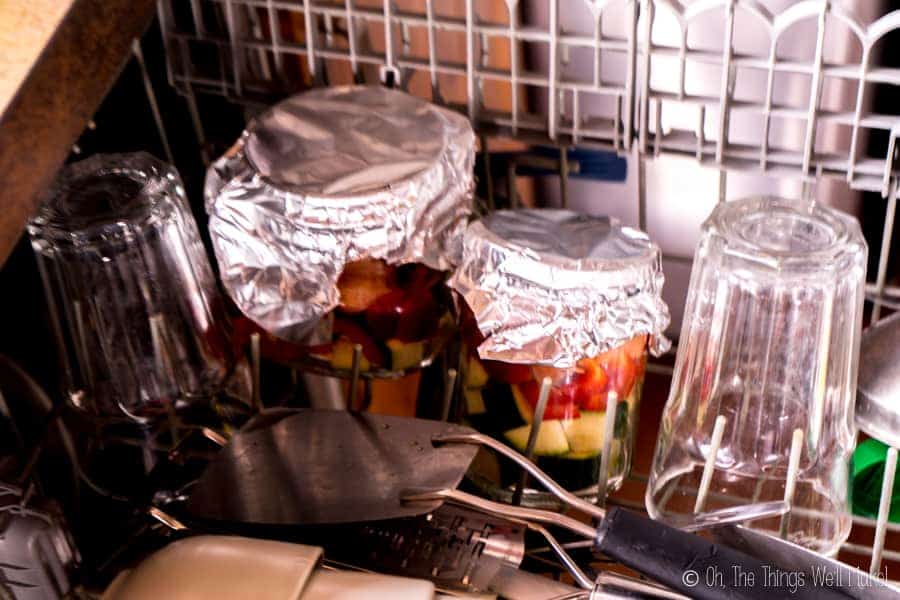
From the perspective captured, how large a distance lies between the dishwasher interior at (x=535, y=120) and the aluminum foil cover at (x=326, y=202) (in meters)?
0.05

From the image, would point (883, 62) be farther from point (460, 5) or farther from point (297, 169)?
point (297, 169)

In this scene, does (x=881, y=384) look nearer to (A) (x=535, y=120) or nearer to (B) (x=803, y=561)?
(B) (x=803, y=561)

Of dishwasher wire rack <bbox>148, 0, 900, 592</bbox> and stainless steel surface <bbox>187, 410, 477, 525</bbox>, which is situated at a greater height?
dishwasher wire rack <bbox>148, 0, 900, 592</bbox>

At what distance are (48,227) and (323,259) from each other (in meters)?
0.13

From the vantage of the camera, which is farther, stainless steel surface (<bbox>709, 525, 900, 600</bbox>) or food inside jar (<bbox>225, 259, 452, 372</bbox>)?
food inside jar (<bbox>225, 259, 452, 372</bbox>)

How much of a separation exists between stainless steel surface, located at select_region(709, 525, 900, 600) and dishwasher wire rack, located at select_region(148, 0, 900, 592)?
0.17 feet

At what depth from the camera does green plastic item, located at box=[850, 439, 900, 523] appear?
0.50m

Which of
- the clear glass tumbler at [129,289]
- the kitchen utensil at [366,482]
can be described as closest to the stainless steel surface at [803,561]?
the kitchen utensil at [366,482]

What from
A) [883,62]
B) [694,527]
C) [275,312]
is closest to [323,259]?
[275,312]

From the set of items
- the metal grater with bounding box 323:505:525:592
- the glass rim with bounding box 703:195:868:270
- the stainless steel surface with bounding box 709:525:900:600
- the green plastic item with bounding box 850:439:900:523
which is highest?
the glass rim with bounding box 703:195:868:270

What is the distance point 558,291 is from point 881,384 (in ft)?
0.51

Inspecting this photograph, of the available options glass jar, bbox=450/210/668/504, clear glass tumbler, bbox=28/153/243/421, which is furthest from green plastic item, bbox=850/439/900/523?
clear glass tumbler, bbox=28/153/243/421

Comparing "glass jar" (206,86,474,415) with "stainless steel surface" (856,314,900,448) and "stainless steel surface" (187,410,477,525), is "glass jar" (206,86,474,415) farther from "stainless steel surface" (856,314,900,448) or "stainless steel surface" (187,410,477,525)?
"stainless steel surface" (856,314,900,448)

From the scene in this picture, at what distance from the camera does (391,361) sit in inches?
20.7
